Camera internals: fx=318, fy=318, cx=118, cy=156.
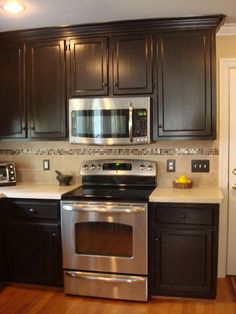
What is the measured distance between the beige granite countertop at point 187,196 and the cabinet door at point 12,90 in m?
1.45

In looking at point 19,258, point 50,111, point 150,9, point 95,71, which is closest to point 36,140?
point 50,111

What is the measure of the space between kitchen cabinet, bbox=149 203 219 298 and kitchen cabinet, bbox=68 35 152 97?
43.1 inches

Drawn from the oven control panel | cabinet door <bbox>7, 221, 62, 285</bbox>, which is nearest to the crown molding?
the oven control panel

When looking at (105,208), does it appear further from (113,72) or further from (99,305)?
(113,72)

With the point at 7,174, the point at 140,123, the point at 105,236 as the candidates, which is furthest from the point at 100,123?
the point at 7,174

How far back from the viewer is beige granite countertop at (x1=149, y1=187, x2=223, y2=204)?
2490 mm

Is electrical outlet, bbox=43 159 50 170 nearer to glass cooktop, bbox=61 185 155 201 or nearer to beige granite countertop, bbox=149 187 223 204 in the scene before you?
glass cooktop, bbox=61 185 155 201

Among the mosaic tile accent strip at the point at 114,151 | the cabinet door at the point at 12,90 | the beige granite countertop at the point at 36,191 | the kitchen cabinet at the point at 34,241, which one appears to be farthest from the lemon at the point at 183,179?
the cabinet door at the point at 12,90

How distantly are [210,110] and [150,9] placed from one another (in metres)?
0.95

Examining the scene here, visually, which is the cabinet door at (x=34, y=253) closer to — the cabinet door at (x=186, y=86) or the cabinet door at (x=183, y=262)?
the cabinet door at (x=183, y=262)

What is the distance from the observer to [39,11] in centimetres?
252

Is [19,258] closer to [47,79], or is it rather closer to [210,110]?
[47,79]

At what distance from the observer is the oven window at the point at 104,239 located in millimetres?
2627

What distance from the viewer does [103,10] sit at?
8.27 feet
